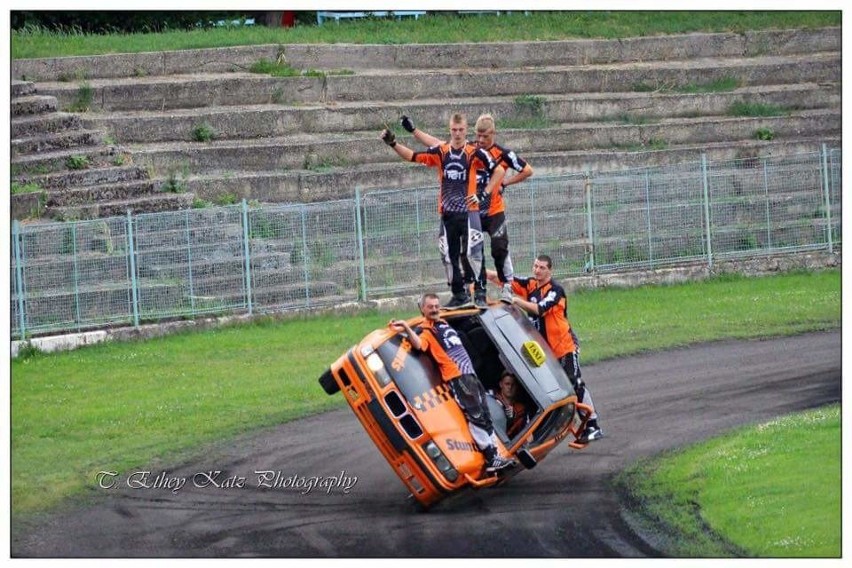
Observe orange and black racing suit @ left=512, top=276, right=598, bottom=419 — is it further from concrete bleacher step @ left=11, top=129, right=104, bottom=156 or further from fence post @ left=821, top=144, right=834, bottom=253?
concrete bleacher step @ left=11, top=129, right=104, bottom=156

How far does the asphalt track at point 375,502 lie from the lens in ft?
48.4

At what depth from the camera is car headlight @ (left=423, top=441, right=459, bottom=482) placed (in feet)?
49.2

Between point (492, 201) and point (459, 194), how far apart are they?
0.54 metres

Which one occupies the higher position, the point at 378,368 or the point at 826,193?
the point at 826,193

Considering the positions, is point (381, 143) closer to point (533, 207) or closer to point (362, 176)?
point (362, 176)

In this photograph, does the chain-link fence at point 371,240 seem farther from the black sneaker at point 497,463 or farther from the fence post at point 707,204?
the black sneaker at point 497,463

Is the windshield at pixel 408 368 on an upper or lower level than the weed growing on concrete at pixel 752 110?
lower

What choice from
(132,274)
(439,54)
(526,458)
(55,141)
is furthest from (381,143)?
(526,458)

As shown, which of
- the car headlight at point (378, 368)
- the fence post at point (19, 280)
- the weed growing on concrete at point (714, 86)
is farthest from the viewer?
the weed growing on concrete at point (714, 86)

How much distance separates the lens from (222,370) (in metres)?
22.2

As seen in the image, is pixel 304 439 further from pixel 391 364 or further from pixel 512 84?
pixel 512 84

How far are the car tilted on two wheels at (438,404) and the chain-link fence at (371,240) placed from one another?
9465mm

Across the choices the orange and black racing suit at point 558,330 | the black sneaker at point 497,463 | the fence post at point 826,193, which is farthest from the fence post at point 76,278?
the fence post at point 826,193

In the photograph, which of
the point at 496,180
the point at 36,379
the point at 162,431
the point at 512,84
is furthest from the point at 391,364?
the point at 512,84
